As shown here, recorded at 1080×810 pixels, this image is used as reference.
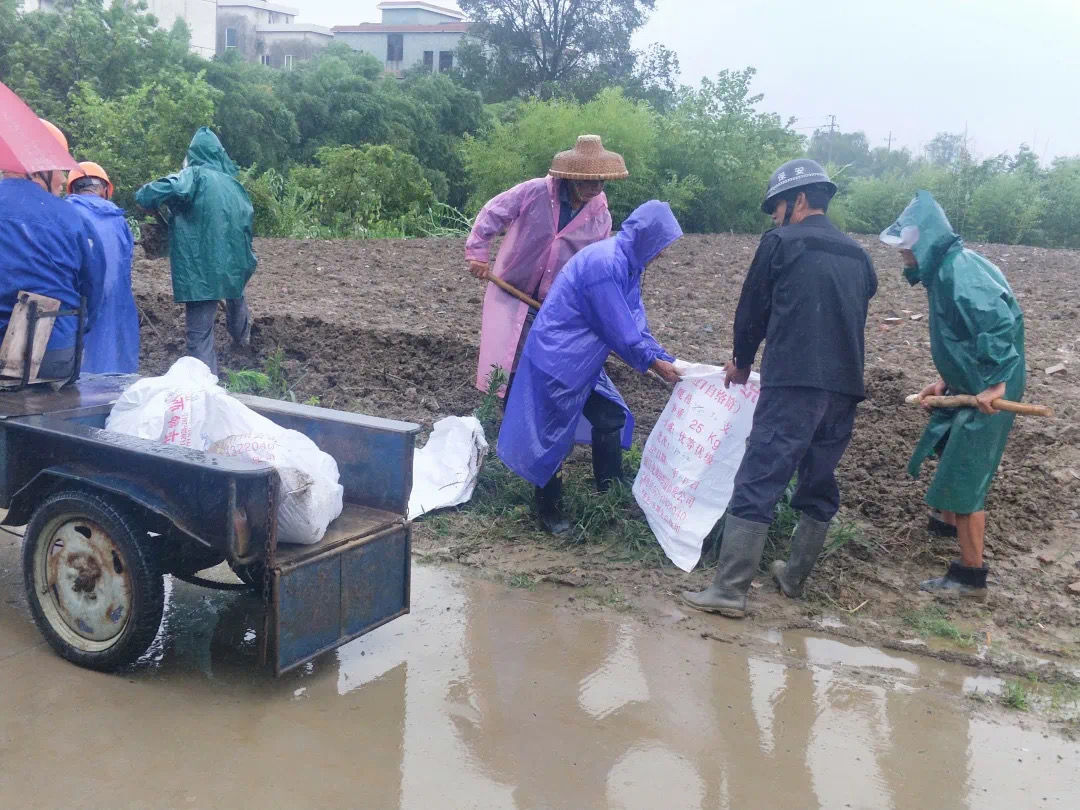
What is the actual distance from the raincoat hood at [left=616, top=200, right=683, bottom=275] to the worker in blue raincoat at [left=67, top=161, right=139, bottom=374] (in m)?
2.99

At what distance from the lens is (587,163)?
5262mm

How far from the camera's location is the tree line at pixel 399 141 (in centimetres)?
1599

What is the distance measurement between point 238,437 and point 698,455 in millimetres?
2076

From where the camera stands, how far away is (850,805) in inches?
114

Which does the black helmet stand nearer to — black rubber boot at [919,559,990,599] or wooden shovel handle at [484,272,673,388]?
wooden shovel handle at [484,272,673,388]

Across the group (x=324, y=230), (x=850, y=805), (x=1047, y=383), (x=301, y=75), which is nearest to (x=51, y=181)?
(x=850, y=805)

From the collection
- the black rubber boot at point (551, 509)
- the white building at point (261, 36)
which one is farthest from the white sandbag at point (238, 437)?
the white building at point (261, 36)

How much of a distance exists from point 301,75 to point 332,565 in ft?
104

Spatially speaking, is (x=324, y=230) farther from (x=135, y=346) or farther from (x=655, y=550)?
(x=655, y=550)

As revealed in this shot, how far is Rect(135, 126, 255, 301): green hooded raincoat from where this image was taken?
628 centimetres

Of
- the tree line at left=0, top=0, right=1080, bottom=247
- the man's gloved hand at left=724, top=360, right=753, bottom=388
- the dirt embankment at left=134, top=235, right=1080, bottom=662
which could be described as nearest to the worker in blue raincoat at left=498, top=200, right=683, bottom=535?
the man's gloved hand at left=724, top=360, right=753, bottom=388

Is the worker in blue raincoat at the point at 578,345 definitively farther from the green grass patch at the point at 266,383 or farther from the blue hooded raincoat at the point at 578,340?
the green grass patch at the point at 266,383

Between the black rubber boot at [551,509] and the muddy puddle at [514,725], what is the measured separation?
36.0 inches

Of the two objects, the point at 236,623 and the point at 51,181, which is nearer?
the point at 236,623
